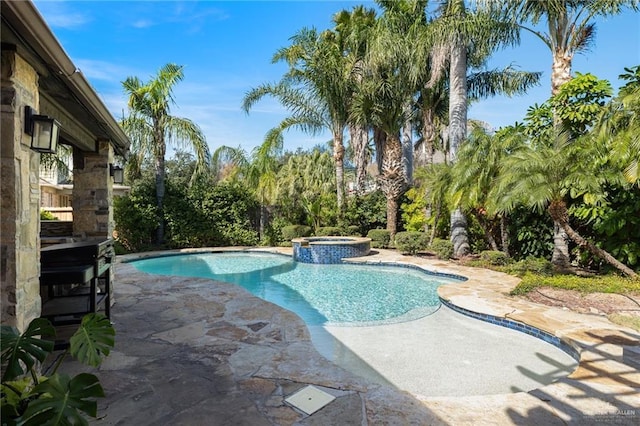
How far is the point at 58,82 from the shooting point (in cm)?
332

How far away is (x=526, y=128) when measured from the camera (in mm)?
10680

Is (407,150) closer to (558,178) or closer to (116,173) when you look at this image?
(558,178)

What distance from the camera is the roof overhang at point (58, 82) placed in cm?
226

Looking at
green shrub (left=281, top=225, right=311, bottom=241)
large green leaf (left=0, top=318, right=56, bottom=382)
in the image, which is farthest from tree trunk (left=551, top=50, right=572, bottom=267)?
large green leaf (left=0, top=318, right=56, bottom=382)

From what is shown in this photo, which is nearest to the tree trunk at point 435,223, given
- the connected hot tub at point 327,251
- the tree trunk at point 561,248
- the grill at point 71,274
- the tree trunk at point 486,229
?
the tree trunk at point 486,229

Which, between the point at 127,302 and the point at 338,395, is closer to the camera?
the point at 338,395

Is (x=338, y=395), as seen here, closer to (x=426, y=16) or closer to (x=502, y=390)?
(x=502, y=390)

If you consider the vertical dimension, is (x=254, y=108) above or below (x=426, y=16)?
below

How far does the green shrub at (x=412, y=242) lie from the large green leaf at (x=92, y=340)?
1175 cm

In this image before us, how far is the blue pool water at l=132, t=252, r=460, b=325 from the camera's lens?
6.90 m

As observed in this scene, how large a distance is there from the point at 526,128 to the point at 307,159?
14037 mm

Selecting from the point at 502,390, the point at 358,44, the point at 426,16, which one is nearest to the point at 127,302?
the point at 502,390

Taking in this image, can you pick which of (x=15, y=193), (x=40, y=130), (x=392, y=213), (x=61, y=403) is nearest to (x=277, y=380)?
(x=61, y=403)

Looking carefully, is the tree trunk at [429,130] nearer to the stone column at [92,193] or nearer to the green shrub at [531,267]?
the green shrub at [531,267]
